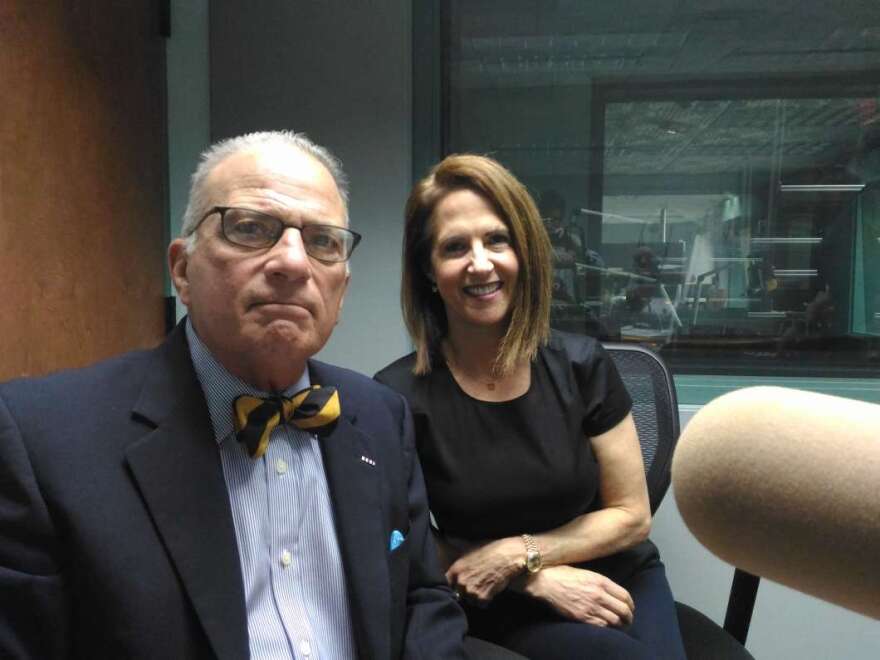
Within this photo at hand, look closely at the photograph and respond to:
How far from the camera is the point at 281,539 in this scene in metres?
1.03

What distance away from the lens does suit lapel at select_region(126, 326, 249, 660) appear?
0.90 metres

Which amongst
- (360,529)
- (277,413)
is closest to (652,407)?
(360,529)

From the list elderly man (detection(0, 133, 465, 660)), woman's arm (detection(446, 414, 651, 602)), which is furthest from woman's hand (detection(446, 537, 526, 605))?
elderly man (detection(0, 133, 465, 660))

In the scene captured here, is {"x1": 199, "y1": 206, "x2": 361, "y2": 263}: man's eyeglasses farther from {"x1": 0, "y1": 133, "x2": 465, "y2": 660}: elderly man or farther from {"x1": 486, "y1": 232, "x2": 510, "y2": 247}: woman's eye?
{"x1": 486, "y1": 232, "x2": 510, "y2": 247}: woman's eye

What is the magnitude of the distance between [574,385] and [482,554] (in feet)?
1.40

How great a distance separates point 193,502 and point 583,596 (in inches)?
32.7

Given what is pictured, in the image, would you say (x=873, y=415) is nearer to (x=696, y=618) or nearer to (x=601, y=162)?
(x=696, y=618)

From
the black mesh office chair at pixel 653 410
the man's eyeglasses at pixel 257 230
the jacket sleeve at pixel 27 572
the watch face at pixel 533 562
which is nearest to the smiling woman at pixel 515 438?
the watch face at pixel 533 562

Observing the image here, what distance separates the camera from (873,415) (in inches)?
10.6

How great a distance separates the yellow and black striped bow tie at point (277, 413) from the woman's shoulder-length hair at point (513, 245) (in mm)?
474

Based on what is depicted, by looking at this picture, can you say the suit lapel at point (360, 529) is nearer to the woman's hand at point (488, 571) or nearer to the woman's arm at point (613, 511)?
the woman's hand at point (488, 571)

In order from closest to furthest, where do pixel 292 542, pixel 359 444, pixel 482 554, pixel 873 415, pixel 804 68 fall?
1. pixel 873 415
2. pixel 292 542
3. pixel 359 444
4. pixel 482 554
5. pixel 804 68

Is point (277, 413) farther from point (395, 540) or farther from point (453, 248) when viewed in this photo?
point (453, 248)

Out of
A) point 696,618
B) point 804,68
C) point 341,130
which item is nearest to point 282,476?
point 696,618
